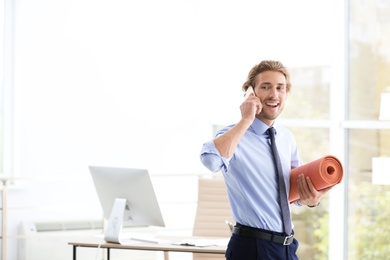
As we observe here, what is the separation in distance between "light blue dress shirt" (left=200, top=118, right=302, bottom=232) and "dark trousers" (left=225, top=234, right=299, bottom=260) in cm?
6

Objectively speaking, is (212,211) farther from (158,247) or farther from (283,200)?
(283,200)

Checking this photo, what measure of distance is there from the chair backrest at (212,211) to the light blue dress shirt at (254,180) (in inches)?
82.4

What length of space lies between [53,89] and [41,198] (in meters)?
0.89

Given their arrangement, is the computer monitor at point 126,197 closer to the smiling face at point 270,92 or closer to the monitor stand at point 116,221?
the monitor stand at point 116,221

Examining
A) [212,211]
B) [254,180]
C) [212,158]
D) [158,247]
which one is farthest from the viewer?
[212,211]

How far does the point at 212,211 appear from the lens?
4.75 m

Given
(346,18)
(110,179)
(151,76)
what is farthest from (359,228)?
(151,76)

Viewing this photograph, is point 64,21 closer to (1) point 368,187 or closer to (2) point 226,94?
(2) point 226,94

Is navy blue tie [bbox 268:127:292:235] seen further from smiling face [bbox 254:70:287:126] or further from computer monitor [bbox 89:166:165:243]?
computer monitor [bbox 89:166:165:243]

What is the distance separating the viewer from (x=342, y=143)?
197 inches

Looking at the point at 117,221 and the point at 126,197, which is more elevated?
the point at 126,197

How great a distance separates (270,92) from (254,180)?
1.05 feet

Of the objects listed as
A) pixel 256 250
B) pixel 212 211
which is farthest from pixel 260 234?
pixel 212 211

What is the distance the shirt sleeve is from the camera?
245 centimetres
